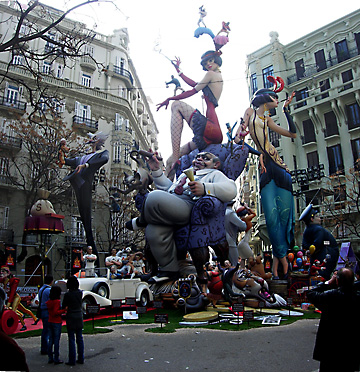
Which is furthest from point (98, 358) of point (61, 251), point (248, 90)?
point (248, 90)

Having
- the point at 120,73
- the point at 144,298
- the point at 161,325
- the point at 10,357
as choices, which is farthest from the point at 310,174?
the point at 10,357

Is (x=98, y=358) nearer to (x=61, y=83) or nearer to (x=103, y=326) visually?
(x=103, y=326)

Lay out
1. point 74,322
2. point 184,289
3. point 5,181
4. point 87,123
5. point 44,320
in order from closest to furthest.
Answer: point 74,322, point 44,320, point 184,289, point 5,181, point 87,123

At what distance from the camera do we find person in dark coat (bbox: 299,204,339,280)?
12.4 meters

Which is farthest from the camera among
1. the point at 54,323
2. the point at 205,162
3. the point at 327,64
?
the point at 327,64

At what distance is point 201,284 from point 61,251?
697 inches

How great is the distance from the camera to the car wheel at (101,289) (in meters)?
8.96

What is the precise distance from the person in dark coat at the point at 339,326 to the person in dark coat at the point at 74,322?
2933 mm

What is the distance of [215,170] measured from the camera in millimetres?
9945

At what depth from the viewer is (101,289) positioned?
9.21 m

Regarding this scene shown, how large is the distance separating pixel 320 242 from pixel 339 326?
10488mm

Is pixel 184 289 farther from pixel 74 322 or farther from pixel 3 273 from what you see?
pixel 74 322

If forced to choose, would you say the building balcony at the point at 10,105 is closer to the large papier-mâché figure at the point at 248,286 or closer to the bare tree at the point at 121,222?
the bare tree at the point at 121,222

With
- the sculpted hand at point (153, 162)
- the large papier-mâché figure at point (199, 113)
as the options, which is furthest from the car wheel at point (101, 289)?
the large papier-mâché figure at point (199, 113)
